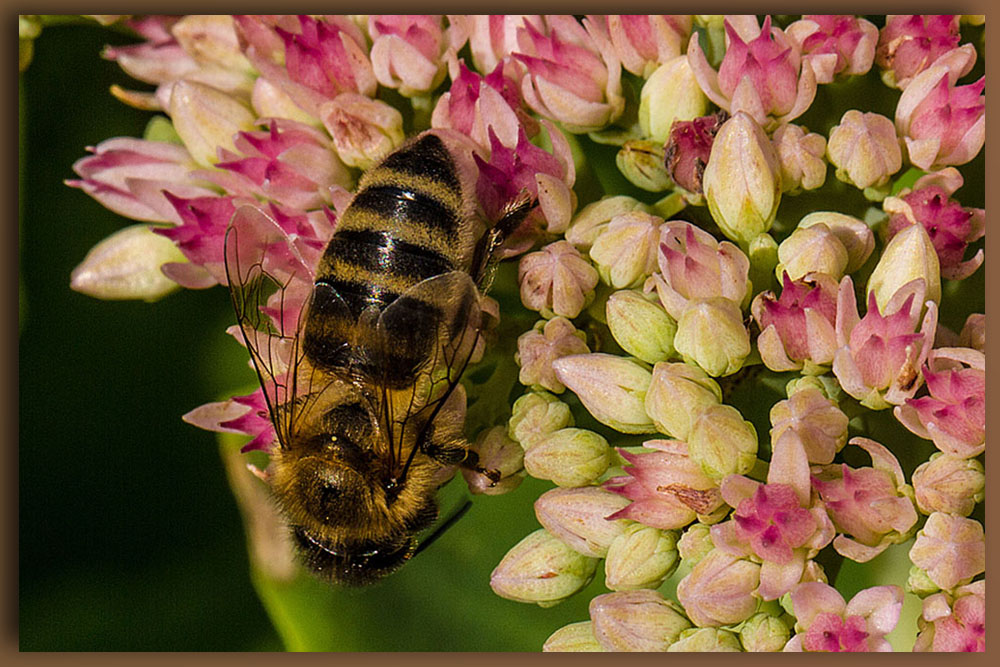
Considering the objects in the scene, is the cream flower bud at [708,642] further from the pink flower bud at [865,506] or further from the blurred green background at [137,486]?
the blurred green background at [137,486]

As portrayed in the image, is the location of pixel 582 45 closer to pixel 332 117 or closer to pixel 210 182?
pixel 332 117

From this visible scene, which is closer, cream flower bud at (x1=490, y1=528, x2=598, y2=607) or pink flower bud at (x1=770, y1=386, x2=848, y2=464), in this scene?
pink flower bud at (x1=770, y1=386, x2=848, y2=464)

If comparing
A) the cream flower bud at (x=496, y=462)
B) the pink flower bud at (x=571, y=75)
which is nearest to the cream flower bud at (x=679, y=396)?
the cream flower bud at (x=496, y=462)

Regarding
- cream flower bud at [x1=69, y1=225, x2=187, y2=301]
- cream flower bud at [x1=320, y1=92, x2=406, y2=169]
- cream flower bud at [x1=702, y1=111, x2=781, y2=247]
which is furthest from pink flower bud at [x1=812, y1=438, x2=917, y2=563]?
cream flower bud at [x1=69, y1=225, x2=187, y2=301]

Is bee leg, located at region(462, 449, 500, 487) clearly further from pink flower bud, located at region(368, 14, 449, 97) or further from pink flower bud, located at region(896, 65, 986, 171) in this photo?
pink flower bud, located at region(896, 65, 986, 171)

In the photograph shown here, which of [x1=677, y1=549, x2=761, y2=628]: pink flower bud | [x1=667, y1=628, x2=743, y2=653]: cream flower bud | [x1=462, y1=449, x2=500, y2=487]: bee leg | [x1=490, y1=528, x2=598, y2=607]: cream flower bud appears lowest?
[x1=667, y1=628, x2=743, y2=653]: cream flower bud

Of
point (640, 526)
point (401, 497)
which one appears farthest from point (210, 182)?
point (640, 526)
